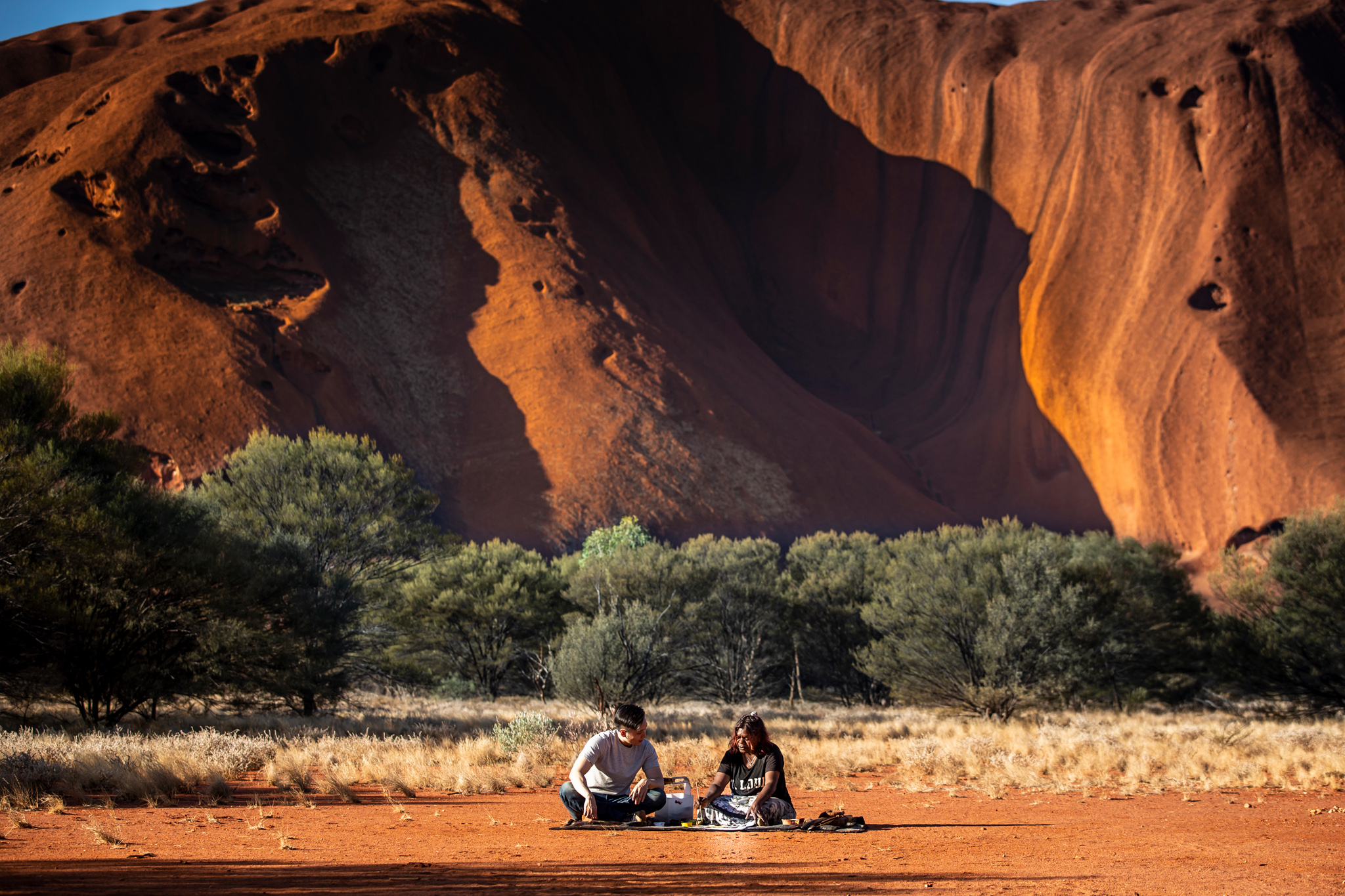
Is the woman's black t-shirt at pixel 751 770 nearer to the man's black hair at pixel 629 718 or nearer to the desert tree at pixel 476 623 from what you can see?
the man's black hair at pixel 629 718

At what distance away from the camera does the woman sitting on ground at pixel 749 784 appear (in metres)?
6.28

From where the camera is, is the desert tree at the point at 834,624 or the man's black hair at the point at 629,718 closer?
the man's black hair at the point at 629,718

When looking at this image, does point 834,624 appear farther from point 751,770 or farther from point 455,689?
point 751,770

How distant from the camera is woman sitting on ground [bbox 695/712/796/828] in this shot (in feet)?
20.6

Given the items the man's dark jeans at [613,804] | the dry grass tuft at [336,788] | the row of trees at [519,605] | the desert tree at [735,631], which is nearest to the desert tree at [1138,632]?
the row of trees at [519,605]

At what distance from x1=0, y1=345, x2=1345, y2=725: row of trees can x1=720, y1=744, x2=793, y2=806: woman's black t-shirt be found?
187 inches

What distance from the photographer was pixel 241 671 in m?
14.7

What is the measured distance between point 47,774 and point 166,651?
6698mm

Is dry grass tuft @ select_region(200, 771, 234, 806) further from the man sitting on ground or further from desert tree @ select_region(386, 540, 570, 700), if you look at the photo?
desert tree @ select_region(386, 540, 570, 700)

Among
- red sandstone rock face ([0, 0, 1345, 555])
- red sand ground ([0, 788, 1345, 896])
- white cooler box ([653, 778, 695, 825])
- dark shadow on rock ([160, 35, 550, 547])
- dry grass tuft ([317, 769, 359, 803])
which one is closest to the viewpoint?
red sand ground ([0, 788, 1345, 896])

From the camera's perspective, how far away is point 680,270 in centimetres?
5869

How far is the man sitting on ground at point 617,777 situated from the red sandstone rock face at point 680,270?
116 feet

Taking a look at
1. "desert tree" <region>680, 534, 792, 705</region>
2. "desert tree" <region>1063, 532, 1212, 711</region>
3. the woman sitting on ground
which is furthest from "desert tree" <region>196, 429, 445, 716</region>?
"desert tree" <region>1063, 532, 1212, 711</region>

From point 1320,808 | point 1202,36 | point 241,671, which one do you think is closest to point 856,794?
point 1320,808
